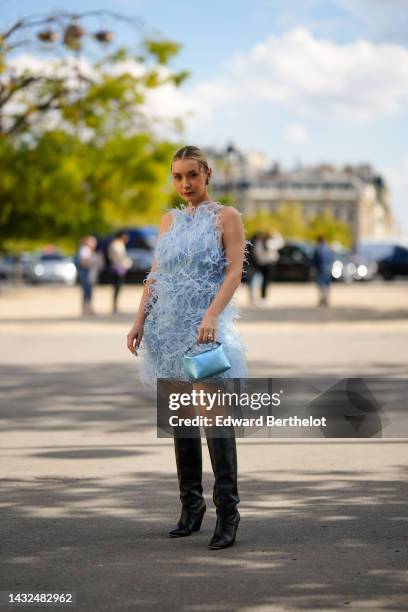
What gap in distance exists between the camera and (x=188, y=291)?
5562 mm

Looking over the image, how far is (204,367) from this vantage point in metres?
5.30

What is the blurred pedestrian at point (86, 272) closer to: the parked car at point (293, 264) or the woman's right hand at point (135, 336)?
the woman's right hand at point (135, 336)

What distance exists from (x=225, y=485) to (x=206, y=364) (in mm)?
570

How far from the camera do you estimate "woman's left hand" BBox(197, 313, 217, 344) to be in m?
5.40

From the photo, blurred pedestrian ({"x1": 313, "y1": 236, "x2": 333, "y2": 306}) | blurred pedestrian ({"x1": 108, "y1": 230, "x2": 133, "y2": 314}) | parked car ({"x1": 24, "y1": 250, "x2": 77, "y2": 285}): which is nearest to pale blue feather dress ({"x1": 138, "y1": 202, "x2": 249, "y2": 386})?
blurred pedestrian ({"x1": 108, "y1": 230, "x2": 133, "y2": 314})

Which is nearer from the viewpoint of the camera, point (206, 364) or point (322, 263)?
point (206, 364)

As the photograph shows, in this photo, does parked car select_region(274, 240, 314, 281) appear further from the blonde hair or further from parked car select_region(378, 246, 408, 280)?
the blonde hair

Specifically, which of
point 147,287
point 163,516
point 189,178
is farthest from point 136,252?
point 189,178

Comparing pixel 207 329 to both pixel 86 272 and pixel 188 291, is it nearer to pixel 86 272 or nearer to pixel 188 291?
pixel 188 291

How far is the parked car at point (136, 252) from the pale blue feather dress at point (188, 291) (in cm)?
4674

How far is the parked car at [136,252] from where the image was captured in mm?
53781

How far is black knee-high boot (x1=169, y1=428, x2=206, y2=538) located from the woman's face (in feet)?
3.47

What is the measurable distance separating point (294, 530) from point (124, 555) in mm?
914

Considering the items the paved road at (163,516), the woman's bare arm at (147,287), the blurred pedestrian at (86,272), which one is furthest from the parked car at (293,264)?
the woman's bare arm at (147,287)
